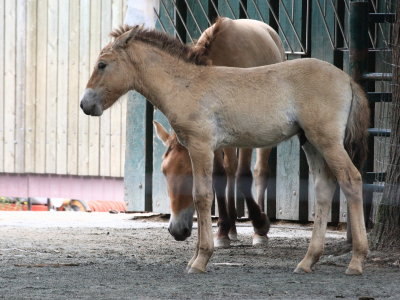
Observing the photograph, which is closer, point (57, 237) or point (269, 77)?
point (269, 77)

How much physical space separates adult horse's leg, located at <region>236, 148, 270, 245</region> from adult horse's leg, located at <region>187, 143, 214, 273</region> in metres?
2.20

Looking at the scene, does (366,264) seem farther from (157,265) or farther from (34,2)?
(34,2)

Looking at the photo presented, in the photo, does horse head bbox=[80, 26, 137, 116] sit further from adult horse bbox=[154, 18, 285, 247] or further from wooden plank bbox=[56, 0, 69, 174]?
wooden plank bbox=[56, 0, 69, 174]

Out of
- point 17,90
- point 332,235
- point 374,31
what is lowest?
point 332,235

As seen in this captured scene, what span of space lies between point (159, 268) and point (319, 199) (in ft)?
3.71

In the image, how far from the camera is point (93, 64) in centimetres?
1353

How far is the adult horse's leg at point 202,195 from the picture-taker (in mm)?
6137

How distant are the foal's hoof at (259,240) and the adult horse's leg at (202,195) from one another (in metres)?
2.09

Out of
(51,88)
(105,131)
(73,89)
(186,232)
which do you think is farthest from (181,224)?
(51,88)

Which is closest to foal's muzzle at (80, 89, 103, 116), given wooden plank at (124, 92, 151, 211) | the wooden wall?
wooden plank at (124, 92, 151, 211)

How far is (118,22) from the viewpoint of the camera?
13.1 m

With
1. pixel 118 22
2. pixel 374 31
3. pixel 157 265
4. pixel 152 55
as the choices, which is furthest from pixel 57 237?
pixel 118 22

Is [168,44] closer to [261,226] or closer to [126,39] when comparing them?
[126,39]

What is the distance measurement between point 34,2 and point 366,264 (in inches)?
332
